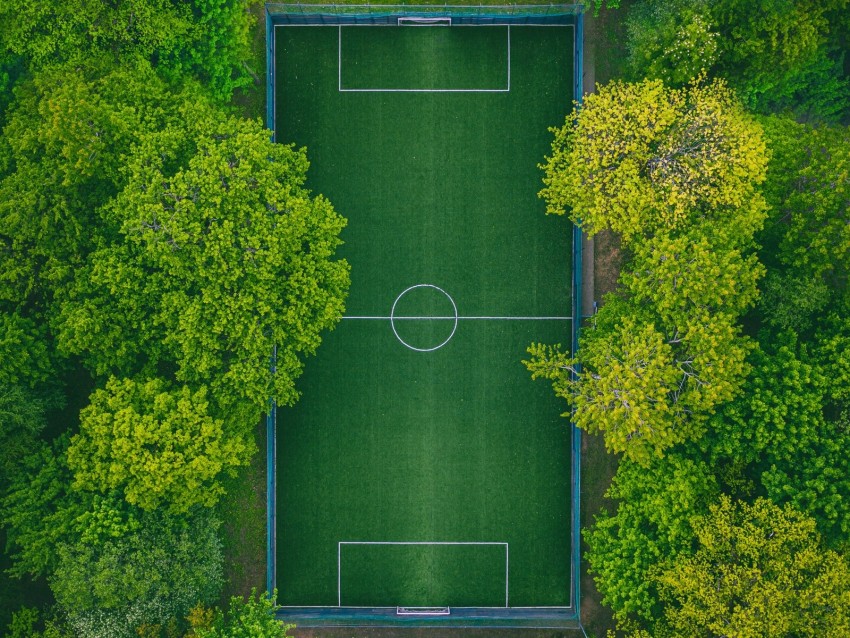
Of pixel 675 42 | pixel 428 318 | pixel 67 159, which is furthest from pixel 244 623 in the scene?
pixel 675 42

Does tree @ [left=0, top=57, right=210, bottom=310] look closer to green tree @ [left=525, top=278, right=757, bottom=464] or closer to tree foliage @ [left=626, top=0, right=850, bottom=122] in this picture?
tree foliage @ [left=626, top=0, right=850, bottom=122]

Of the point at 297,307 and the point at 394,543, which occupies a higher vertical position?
the point at 297,307

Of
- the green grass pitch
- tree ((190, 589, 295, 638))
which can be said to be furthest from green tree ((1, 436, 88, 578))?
the green grass pitch

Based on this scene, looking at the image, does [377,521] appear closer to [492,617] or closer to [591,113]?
[492,617]

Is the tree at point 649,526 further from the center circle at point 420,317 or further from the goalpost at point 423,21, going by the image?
the goalpost at point 423,21

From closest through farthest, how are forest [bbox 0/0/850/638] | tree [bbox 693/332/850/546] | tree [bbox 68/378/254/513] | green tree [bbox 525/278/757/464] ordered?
tree [bbox 693/332/850/546], green tree [bbox 525/278/757/464], forest [bbox 0/0/850/638], tree [bbox 68/378/254/513]

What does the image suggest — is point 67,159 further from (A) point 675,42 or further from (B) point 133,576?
(A) point 675,42
